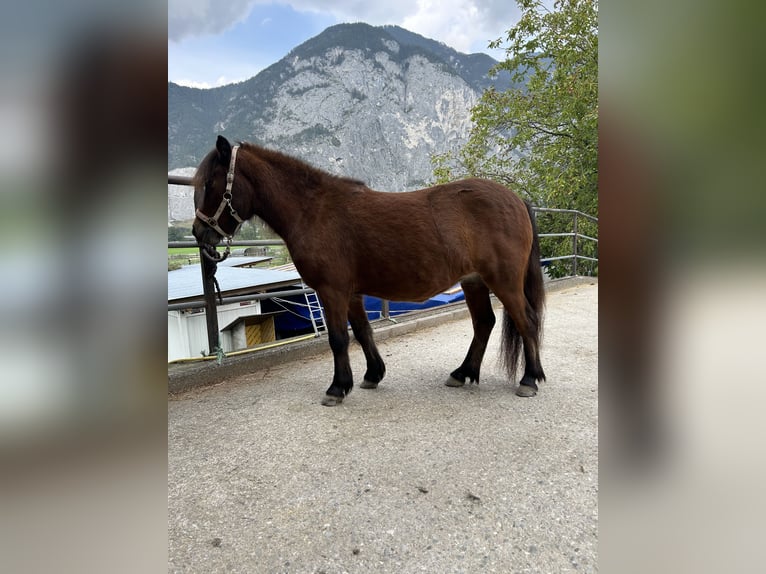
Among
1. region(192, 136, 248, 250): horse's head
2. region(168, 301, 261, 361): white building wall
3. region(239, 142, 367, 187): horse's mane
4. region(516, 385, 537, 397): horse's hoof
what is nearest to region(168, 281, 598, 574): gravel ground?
region(516, 385, 537, 397): horse's hoof

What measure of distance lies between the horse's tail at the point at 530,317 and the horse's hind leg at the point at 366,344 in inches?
33.7

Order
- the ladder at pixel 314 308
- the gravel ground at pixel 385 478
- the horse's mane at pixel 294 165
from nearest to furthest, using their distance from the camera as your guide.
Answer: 1. the gravel ground at pixel 385 478
2. the horse's mane at pixel 294 165
3. the ladder at pixel 314 308

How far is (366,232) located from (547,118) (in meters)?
10.3

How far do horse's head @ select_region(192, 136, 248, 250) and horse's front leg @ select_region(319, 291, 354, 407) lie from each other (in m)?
0.75

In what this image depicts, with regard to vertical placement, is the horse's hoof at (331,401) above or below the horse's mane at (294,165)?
below

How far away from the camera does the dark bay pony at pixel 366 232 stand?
2.48 meters

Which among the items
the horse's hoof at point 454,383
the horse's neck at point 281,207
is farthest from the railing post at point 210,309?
the horse's hoof at point 454,383

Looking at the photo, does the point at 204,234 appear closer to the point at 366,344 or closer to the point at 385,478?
the point at 366,344

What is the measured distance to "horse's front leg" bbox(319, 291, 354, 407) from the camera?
2.52 m

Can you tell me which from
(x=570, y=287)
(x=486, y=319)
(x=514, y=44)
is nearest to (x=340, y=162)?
(x=514, y=44)

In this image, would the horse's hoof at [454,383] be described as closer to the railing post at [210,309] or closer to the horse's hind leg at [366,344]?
the horse's hind leg at [366,344]

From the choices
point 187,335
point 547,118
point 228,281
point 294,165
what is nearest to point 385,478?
point 294,165
